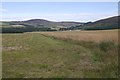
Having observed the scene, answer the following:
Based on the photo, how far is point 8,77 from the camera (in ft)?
30.5

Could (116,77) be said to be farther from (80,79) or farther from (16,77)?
(16,77)

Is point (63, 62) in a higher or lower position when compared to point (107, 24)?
lower

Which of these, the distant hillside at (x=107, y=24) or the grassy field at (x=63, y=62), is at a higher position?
the distant hillside at (x=107, y=24)

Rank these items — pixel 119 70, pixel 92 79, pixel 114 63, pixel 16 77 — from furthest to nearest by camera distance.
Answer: pixel 114 63 → pixel 119 70 → pixel 16 77 → pixel 92 79

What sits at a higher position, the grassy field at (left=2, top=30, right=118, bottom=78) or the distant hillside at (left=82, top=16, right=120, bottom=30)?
the distant hillside at (left=82, top=16, right=120, bottom=30)

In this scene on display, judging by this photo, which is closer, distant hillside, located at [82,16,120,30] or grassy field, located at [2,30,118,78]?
grassy field, located at [2,30,118,78]

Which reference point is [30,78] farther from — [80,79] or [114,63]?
[114,63]

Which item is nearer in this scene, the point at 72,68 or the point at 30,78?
the point at 30,78

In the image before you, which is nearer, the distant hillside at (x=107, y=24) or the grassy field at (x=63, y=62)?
the grassy field at (x=63, y=62)

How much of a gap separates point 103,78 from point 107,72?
109 centimetres

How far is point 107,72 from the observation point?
964 centimetres

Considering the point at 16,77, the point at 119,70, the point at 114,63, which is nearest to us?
A: the point at 16,77

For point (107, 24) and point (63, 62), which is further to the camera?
point (107, 24)

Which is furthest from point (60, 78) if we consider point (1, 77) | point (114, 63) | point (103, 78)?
point (114, 63)
